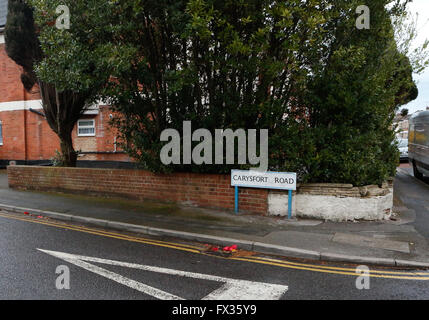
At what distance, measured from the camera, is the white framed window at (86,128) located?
19938mm

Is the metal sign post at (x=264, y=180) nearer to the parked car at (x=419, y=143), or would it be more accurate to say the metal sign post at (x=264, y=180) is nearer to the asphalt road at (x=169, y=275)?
the asphalt road at (x=169, y=275)

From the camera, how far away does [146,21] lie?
8430 mm

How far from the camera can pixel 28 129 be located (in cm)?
2056

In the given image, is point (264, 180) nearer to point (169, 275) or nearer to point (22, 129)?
point (169, 275)

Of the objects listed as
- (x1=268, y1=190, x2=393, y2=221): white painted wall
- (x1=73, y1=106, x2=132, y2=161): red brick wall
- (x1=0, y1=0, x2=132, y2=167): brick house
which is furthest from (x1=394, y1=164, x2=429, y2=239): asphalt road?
(x1=0, y1=0, x2=132, y2=167): brick house

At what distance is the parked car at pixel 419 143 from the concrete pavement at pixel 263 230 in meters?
5.46

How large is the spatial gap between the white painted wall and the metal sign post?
234mm

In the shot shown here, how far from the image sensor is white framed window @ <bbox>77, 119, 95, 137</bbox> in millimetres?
19938

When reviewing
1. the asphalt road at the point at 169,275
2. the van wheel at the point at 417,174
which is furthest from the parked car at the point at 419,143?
the asphalt road at the point at 169,275

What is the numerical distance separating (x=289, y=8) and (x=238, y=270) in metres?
5.14

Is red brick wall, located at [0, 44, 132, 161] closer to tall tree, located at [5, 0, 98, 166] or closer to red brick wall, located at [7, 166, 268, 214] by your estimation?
tall tree, located at [5, 0, 98, 166]

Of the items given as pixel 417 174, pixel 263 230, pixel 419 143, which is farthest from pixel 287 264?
pixel 417 174
